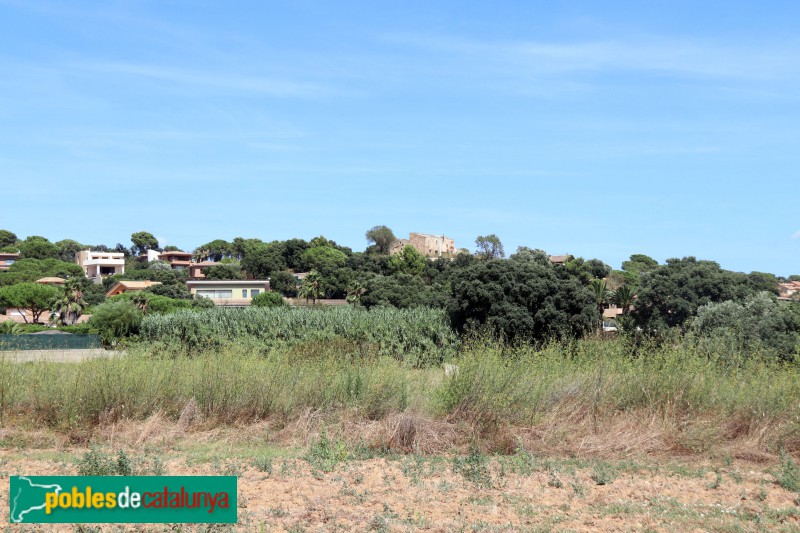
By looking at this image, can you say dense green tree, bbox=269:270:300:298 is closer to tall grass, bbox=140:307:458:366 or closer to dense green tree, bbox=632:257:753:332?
dense green tree, bbox=632:257:753:332

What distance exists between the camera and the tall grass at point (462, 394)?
920cm

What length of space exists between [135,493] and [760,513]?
513cm

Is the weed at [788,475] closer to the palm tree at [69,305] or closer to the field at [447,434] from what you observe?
the field at [447,434]

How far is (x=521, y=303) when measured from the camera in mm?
28734

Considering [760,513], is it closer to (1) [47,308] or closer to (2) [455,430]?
(2) [455,430]

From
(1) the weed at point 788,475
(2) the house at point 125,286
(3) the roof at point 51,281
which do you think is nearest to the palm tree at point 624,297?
(1) the weed at point 788,475

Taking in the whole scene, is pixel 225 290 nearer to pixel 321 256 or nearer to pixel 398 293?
pixel 321 256

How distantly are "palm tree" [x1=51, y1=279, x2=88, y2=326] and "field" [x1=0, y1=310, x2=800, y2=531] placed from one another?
51.8 metres

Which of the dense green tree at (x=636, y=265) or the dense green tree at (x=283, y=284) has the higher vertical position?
the dense green tree at (x=636, y=265)

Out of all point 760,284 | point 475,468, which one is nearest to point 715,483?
point 475,468

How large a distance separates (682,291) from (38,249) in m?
102

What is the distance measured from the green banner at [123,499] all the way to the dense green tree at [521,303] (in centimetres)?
2265

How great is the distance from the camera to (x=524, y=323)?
2816cm

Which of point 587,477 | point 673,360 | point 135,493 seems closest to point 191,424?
point 135,493
